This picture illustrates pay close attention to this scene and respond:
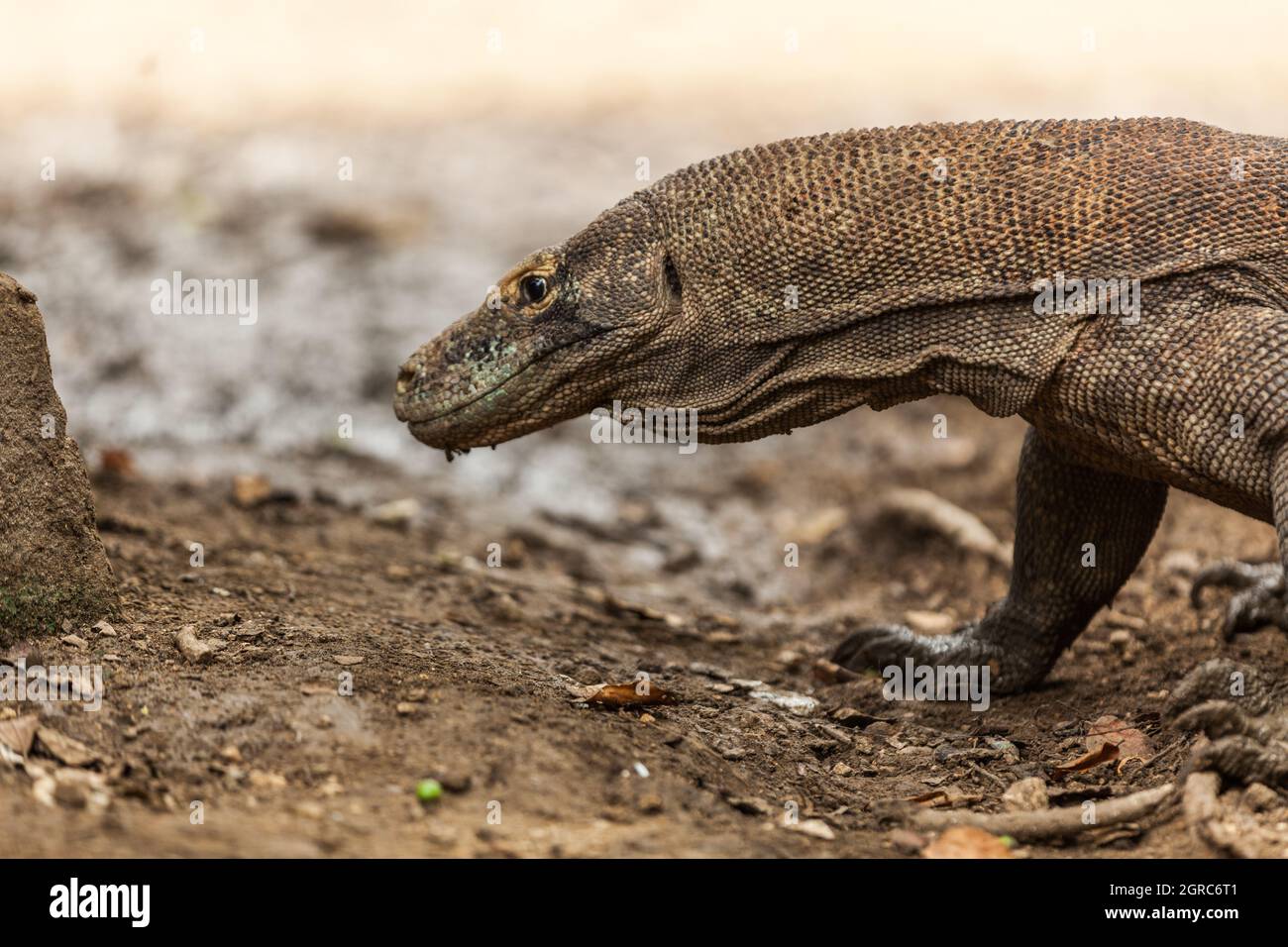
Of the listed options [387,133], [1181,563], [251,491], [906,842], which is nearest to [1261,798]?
[906,842]

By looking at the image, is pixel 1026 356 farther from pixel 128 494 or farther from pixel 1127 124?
pixel 128 494

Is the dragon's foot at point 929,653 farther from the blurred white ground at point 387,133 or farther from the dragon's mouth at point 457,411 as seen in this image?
the blurred white ground at point 387,133

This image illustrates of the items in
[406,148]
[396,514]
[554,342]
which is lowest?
[396,514]

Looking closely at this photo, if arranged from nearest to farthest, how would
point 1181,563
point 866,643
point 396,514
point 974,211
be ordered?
point 974,211 → point 866,643 → point 1181,563 → point 396,514

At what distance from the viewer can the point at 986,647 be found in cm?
534

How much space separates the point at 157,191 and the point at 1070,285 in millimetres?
9616

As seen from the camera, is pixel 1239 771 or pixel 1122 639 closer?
pixel 1239 771

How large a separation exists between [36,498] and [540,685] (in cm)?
159

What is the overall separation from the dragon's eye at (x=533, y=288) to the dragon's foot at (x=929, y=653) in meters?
2.00

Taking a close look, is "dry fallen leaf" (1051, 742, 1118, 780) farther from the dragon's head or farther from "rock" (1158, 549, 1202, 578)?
"rock" (1158, 549, 1202, 578)

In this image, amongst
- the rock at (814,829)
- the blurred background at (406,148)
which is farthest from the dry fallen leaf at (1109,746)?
the blurred background at (406,148)

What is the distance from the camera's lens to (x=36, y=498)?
13.5 ft

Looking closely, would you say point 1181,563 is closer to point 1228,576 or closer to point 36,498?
point 1228,576

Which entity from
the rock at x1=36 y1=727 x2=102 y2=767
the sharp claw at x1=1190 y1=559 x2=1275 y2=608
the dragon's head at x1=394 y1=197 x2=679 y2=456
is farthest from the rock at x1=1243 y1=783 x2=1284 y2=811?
the rock at x1=36 y1=727 x2=102 y2=767
